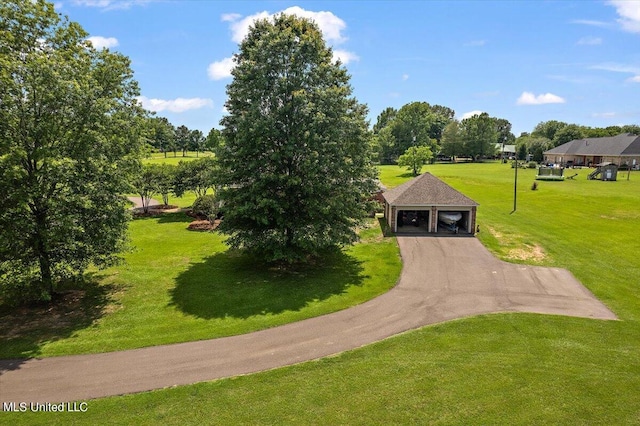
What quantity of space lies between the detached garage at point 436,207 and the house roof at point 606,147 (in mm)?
64350

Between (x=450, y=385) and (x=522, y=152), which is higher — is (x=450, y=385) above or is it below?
below

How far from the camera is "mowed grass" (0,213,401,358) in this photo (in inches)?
621

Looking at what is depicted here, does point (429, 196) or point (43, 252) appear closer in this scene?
point (43, 252)

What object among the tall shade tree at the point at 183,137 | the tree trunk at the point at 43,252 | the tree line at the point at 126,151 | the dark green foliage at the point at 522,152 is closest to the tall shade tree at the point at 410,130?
the dark green foliage at the point at 522,152

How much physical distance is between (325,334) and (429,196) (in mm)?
20743

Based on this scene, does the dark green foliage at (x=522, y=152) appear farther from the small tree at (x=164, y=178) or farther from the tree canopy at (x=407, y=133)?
the small tree at (x=164, y=178)

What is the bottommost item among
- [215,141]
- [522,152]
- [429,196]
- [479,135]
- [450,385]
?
[450,385]

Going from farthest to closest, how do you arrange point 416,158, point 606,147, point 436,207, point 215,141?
point 606,147 → point 416,158 → point 215,141 → point 436,207

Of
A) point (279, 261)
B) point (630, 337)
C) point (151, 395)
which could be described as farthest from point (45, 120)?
point (630, 337)

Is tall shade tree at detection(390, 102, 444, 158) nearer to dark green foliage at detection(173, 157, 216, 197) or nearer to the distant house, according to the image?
the distant house

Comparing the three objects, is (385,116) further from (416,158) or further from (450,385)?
(450,385)

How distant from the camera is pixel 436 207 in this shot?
108 ft

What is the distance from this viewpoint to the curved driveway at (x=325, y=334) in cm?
1280

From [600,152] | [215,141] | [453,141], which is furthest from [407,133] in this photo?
[215,141]
